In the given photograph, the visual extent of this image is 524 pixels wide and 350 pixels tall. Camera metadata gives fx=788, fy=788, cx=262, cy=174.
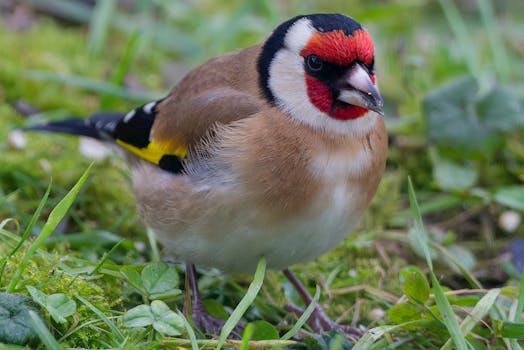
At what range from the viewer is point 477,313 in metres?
2.81

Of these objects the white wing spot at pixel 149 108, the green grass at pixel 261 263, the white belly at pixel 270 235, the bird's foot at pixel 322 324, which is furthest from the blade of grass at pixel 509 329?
the white wing spot at pixel 149 108

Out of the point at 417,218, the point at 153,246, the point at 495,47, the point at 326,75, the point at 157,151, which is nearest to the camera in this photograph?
the point at 417,218

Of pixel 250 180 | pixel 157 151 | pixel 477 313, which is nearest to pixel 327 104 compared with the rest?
pixel 250 180

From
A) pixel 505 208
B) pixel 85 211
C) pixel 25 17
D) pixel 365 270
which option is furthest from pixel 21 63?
pixel 505 208

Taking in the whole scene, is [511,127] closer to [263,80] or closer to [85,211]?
[263,80]

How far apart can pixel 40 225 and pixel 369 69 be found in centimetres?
157

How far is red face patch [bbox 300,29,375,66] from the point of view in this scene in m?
2.81

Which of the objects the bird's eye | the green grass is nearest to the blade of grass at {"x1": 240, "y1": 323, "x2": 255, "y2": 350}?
the green grass

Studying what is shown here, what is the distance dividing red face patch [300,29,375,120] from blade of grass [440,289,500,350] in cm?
81

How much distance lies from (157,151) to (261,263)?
76cm

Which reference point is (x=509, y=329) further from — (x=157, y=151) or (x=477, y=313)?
(x=157, y=151)

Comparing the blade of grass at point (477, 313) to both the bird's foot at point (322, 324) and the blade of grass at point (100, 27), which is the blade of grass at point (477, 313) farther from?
the blade of grass at point (100, 27)

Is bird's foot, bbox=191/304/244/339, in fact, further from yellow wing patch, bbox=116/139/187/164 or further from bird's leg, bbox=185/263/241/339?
yellow wing patch, bbox=116/139/187/164

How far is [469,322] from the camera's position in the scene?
9.06 ft
